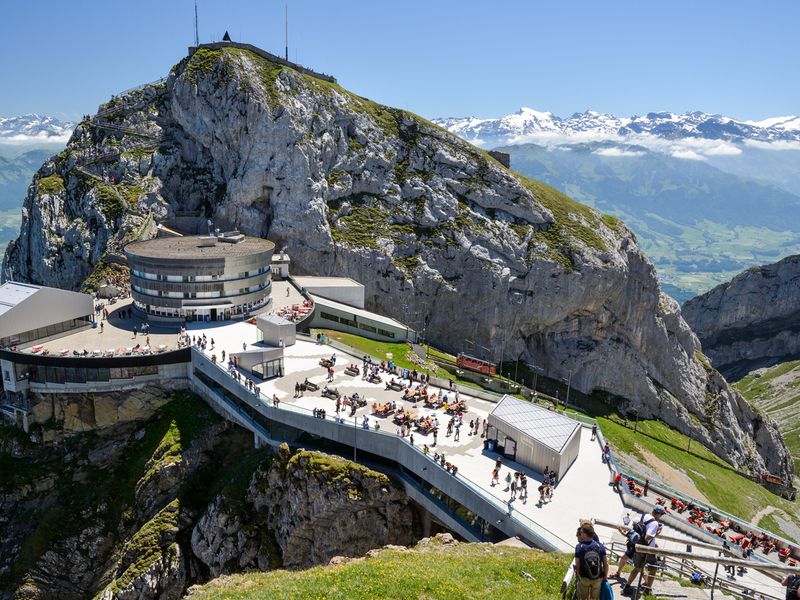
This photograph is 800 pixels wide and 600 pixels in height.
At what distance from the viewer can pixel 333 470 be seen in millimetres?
44344

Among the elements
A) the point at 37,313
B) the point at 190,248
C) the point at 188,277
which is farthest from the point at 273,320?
the point at 37,313

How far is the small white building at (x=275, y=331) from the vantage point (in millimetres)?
61125

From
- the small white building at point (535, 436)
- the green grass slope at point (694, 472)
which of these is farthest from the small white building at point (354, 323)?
the small white building at point (535, 436)

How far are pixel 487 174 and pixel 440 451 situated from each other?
85984 mm

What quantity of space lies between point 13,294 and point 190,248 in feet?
71.8

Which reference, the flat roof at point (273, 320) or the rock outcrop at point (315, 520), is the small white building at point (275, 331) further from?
the rock outcrop at point (315, 520)

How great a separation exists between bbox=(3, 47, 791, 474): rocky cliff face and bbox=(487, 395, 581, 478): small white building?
2377 inches

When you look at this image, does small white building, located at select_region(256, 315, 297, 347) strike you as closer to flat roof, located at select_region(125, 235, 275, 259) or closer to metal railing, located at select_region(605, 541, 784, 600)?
flat roof, located at select_region(125, 235, 275, 259)

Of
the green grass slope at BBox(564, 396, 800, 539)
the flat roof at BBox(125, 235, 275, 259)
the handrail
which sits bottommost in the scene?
the green grass slope at BBox(564, 396, 800, 539)

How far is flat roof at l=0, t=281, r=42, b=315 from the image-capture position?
58.0 meters

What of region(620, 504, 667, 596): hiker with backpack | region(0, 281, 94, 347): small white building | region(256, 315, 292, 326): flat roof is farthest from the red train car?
region(620, 504, 667, 596): hiker with backpack

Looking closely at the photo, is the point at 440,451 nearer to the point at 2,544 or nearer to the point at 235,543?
the point at 235,543

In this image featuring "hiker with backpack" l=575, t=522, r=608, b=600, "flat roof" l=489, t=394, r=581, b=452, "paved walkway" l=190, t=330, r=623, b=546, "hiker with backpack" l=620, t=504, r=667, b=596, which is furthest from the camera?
"flat roof" l=489, t=394, r=581, b=452

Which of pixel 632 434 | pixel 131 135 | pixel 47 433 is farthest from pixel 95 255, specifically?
pixel 632 434
